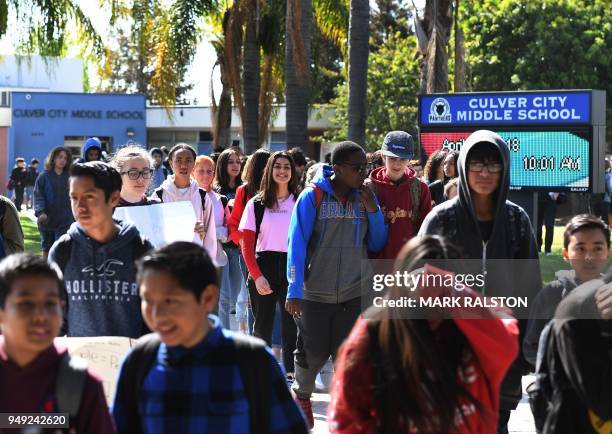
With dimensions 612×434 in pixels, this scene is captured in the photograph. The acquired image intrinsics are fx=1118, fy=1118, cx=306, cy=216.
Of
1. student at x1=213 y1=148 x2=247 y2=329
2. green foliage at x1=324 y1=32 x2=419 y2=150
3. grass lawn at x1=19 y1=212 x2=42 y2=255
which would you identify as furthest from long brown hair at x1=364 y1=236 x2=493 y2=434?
green foliage at x1=324 y1=32 x2=419 y2=150

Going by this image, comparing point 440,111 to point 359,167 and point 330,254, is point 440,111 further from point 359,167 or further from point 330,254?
point 330,254

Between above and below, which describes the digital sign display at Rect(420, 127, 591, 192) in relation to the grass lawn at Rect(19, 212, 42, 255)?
above

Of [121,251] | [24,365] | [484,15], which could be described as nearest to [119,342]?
[121,251]

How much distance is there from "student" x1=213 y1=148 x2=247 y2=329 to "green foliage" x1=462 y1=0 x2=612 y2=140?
30115mm

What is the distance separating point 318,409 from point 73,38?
17330mm

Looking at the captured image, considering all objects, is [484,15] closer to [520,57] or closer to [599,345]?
[520,57]

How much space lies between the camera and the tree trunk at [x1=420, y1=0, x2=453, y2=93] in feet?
62.3

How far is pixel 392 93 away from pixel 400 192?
37.5 meters

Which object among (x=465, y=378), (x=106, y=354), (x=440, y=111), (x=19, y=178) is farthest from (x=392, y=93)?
(x=465, y=378)

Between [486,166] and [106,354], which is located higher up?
[486,166]

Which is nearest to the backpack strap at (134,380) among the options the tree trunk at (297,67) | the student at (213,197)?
the student at (213,197)

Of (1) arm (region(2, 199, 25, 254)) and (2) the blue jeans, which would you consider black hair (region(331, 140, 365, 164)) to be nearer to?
(1) arm (region(2, 199, 25, 254))

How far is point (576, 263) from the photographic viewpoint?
198 inches

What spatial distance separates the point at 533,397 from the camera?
175 inches
